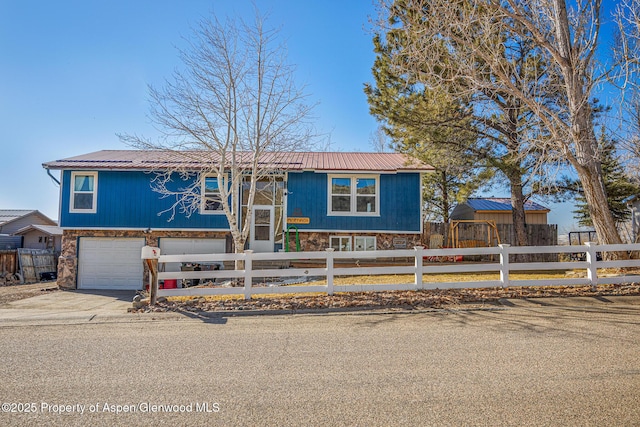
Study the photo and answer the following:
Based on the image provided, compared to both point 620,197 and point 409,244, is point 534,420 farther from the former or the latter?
point 620,197

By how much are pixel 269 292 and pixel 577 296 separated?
615 cm

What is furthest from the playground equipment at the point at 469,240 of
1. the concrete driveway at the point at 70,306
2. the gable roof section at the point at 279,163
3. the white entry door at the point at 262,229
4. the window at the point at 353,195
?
the concrete driveway at the point at 70,306

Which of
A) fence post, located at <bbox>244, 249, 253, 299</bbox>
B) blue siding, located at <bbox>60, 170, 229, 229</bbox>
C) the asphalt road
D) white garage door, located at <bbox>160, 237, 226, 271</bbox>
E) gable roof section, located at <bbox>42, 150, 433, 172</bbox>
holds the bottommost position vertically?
the asphalt road

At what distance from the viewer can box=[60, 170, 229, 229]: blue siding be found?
1533 cm

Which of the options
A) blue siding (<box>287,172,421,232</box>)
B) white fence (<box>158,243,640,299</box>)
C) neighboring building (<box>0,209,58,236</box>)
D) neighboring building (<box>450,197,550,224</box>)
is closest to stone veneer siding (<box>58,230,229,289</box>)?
blue siding (<box>287,172,421,232</box>)

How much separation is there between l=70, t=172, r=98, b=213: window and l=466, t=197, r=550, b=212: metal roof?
1871 centimetres

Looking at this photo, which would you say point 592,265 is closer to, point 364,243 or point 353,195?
point 364,243

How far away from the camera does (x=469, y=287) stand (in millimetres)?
7832

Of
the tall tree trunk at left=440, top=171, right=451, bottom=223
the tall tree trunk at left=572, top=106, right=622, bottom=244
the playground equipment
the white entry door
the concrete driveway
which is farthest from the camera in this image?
the tall tree trunk at left=440, top=171, right=451, bottom=223

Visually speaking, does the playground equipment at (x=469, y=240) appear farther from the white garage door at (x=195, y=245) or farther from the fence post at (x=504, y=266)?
the white garage door at (x=195, y=245)

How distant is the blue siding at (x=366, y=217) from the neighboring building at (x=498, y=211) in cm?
706

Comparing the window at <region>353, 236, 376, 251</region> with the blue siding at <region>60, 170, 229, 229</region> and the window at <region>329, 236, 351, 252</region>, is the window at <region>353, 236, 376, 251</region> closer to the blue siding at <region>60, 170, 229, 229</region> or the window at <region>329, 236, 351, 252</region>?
the window at <region>329, 236, 351, 252</region>

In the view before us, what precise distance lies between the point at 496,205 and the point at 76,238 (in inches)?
835

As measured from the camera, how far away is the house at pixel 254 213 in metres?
Answer: 15.2
